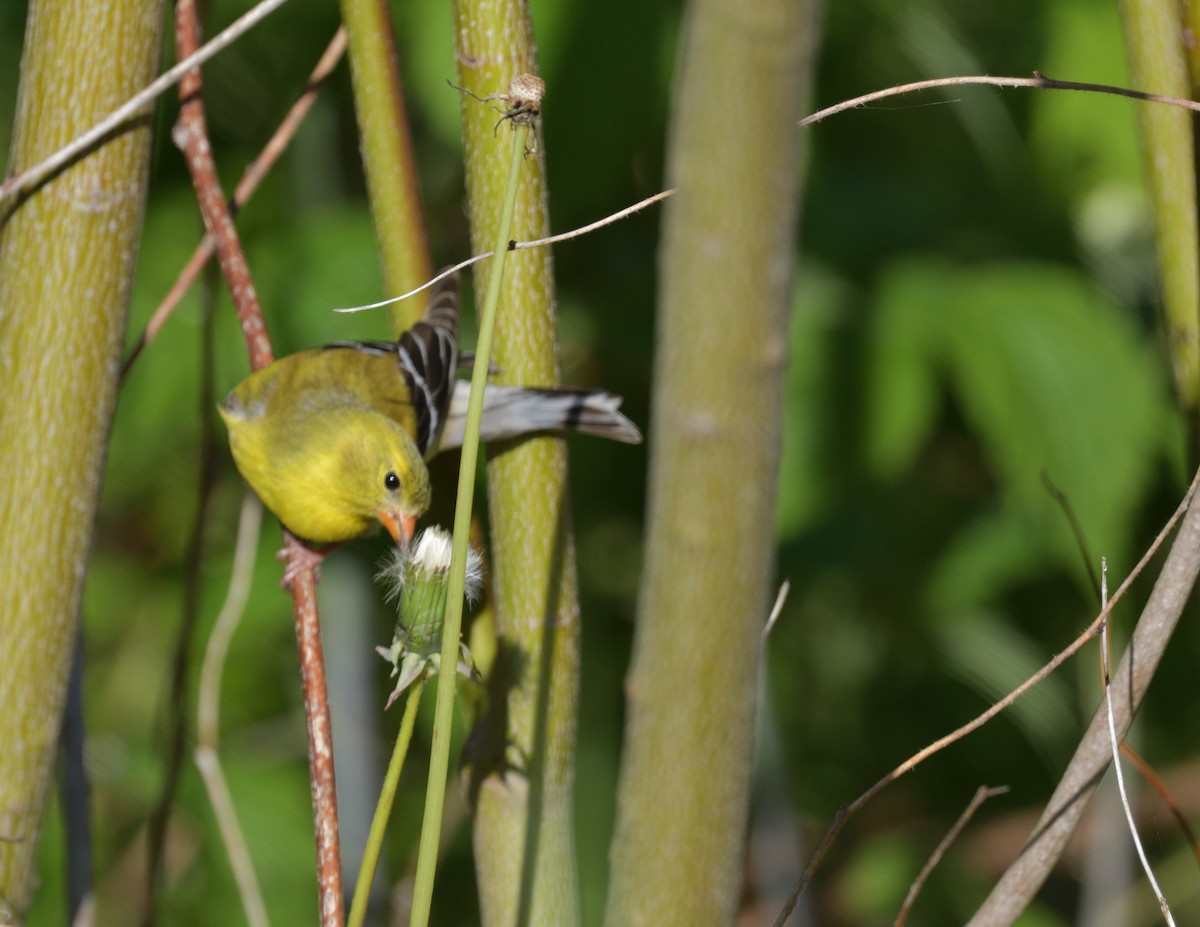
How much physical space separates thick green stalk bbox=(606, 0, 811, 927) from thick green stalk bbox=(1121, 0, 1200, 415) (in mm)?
506

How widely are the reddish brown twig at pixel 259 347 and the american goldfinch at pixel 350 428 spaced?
2.36 feet

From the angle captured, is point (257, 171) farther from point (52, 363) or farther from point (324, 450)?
point (324, 450)

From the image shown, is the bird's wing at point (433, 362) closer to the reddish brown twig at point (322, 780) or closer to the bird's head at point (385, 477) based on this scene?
A: the bird's head at point (385, 477)

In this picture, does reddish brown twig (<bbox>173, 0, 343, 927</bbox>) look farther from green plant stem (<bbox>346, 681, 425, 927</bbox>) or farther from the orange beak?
the orange beak

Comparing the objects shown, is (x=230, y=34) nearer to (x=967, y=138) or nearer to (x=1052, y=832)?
(x=1052, y=832)

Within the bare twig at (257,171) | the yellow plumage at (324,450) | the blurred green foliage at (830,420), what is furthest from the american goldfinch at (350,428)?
the bare twig at (257,171)

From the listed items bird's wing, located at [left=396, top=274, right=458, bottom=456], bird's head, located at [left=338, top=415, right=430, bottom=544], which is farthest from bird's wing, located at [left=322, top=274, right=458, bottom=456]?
bird's head, located at [left=338, top=415, right=430, bottom=544]

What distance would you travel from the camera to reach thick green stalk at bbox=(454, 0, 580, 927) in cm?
100

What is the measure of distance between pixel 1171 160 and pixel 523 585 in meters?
0.64

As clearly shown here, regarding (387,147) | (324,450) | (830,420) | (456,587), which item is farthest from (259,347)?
(830,420)

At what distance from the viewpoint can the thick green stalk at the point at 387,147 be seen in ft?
3.79

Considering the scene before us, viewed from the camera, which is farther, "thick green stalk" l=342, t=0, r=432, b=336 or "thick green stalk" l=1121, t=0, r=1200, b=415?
"thick green stalk" l=342, t=0, r=432, b=336

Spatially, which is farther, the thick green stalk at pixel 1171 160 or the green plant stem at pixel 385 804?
the thick green stalk at pixel 1171 160

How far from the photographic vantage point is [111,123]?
3.51ft
